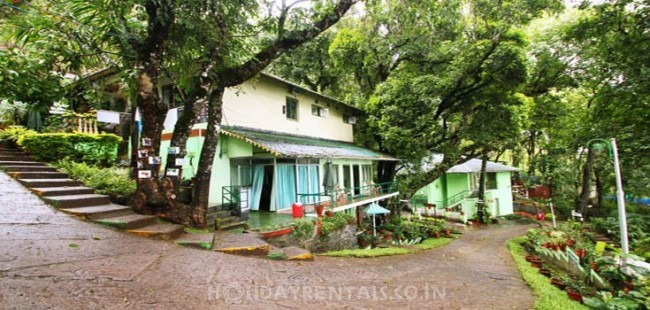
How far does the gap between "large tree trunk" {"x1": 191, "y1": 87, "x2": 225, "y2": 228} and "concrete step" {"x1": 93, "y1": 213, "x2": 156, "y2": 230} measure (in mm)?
940

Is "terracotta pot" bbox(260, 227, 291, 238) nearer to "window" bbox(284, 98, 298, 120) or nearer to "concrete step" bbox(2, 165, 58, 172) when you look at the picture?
"concrete step" bbox(2, 165, 58, 172)

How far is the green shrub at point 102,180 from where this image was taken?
296 inches

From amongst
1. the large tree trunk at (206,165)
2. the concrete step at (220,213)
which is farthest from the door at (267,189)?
the large tree trunk at (206,165)

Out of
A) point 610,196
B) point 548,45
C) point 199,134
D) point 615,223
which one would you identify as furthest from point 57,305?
point 610,196

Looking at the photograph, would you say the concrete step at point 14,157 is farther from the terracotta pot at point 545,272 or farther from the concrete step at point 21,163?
the terracotta pot at point 545,272

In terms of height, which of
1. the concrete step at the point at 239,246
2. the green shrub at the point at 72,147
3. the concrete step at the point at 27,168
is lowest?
the concrete step at the point at 239,246

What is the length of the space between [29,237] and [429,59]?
15886mm

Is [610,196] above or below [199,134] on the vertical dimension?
below

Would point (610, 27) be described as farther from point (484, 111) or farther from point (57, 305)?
point (57, 305)

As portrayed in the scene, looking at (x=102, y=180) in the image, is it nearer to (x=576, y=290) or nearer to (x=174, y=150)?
(x=174, y=150)

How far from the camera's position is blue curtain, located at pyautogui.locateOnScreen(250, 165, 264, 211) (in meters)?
11.9

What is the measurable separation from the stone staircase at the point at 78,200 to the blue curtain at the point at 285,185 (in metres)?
5.33

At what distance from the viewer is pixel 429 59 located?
Answer: 1517cm

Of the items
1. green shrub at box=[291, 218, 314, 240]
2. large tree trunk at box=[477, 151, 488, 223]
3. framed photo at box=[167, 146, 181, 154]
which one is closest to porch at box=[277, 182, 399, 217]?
green shrub at box=[291, 218, 314, 240]
